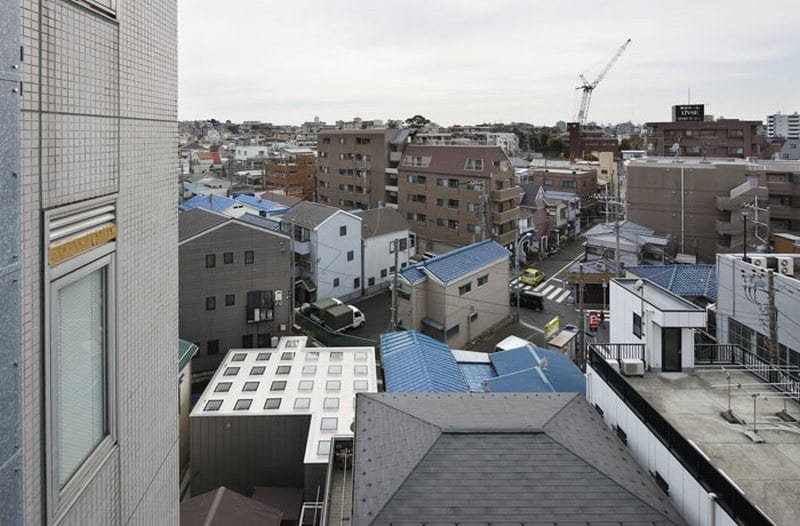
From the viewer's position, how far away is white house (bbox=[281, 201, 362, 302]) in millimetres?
24406

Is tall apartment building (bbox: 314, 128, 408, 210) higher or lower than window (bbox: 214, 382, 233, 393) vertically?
higher

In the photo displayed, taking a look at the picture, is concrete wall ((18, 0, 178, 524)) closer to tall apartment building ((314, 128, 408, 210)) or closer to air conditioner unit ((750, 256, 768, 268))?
air conditioner unit ((750, 256, 768, 268))

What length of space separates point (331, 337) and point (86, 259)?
58.9 ft

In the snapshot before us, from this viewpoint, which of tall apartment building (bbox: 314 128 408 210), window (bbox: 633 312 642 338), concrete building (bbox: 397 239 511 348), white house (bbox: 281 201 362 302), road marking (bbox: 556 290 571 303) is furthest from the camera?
tall apartment building (bbox: 314 128 408 210)

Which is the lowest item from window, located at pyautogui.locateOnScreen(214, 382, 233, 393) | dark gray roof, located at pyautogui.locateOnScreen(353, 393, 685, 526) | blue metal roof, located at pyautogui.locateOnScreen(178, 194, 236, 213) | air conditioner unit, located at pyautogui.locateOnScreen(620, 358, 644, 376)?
window, located at pyautogui.locateOnScreen(214, 382, 233, 393)

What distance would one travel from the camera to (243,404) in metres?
12.3

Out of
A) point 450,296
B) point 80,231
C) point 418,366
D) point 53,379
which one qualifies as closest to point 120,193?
point 80,231

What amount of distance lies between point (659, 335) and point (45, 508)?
8.50 metres

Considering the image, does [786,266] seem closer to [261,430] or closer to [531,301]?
[531,301]

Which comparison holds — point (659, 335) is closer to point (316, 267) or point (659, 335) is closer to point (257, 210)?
point (316, 267)

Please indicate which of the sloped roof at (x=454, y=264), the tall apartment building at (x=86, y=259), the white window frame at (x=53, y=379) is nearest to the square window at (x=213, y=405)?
the tall apartment building at (x=86, y=259)

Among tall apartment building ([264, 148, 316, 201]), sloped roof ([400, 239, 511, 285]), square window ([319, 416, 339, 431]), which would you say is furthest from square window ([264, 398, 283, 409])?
tall apartment building ([264, 148, 316, 201])

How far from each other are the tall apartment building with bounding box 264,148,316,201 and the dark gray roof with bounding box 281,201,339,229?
2510 cm

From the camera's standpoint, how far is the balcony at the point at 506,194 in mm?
30406
